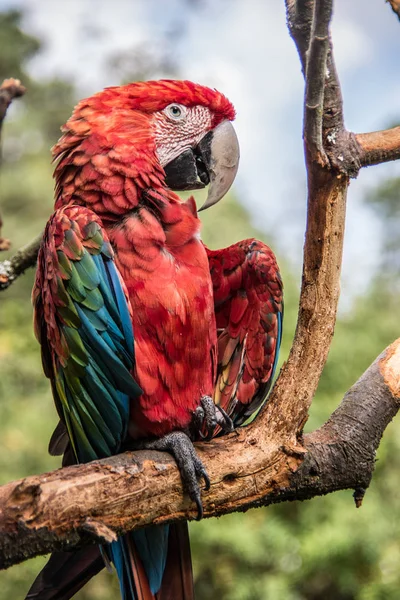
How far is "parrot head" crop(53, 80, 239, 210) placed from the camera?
2.24 metres

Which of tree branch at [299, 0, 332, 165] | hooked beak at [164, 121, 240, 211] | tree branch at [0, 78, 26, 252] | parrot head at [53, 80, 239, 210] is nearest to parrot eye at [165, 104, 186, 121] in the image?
parrot head at [53, 80, 239, 210]

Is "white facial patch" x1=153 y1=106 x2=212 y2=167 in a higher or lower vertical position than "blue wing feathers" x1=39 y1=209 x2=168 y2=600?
higher

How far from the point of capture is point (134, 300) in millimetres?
2150

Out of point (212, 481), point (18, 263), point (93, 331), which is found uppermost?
point (18, 263)

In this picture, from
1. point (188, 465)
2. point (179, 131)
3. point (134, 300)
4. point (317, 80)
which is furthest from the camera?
point (179, 131)

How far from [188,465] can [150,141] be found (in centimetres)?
112

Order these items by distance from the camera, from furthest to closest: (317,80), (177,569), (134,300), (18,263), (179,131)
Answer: (18,263) → (179,131) → (177,569) → (134,300) → (317,80)

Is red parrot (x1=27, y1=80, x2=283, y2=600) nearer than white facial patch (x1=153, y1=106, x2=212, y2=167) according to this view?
Yes

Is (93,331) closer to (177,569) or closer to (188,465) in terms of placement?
(188,465)

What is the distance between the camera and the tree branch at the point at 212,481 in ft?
5.40

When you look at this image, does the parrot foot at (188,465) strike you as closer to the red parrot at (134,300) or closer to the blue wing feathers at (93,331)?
the red parrot at (134,300)

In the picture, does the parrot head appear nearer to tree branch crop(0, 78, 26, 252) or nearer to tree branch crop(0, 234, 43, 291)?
tree branch crop(0, 78, 26, 252)

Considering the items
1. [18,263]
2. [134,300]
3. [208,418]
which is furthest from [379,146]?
[18,263]

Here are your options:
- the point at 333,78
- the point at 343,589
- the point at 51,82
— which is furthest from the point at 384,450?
the point at 51,82
